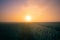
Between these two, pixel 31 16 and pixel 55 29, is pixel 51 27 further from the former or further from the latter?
pixel 31 16

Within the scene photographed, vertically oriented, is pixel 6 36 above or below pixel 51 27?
below

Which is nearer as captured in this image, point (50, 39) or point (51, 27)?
point (50, 39)

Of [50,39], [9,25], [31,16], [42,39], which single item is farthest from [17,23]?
[50,39]

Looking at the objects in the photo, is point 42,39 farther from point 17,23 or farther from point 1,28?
point 1,28

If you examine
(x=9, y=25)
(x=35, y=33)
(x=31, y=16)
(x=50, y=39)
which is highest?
(x=31, y=16)

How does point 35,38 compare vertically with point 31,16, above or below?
below

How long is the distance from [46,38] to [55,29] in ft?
1.03

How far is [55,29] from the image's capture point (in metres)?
2.23

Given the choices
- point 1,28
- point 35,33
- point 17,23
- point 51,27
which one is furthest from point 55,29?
point 1,28

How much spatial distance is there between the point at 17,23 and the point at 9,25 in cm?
20

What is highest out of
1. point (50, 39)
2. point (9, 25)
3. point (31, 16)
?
point (31, 16)

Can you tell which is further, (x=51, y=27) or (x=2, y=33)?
(x=51, y=27)

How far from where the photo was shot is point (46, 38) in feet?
6.93

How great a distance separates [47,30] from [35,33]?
283 mm
